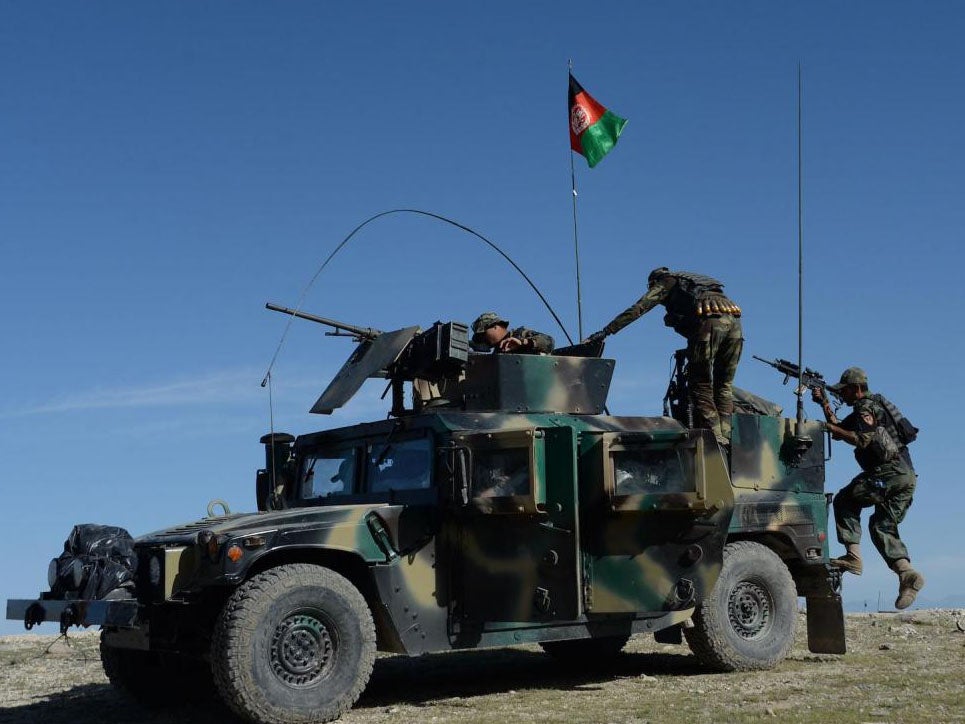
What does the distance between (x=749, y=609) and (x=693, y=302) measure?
259 centimetres

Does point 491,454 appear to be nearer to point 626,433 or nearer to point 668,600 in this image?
point 626,433

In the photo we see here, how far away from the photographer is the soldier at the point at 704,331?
1028 cm

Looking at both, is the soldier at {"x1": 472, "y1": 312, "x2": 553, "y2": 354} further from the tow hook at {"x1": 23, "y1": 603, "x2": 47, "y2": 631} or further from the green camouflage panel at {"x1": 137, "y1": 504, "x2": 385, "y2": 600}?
the tow hook at {"x1": 23, "y1": 603, "x2": 47, "y2": 631}

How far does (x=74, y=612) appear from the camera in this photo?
323 inches

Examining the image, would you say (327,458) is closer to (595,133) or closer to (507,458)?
(507,458)

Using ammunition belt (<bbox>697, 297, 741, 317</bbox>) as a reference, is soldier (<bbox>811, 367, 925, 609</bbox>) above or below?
below

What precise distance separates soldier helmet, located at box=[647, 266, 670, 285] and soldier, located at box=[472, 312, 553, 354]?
1.15m

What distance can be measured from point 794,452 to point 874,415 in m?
1.31

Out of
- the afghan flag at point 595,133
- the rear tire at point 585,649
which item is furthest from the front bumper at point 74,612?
the afghan flag at point 595,133

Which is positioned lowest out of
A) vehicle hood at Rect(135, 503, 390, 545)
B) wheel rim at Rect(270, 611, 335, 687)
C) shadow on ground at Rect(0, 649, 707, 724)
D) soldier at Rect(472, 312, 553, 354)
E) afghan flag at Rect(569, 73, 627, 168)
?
shadow on ground at Rect(0, 649, 707, 724)

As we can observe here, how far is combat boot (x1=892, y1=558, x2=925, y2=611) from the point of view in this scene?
448 inches

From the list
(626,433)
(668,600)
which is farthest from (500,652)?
(626,433)

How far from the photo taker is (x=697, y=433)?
8.74 metres

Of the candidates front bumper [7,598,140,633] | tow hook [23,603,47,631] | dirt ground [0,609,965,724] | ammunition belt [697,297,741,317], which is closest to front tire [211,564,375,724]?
dirt ground [0,609,965,724]
